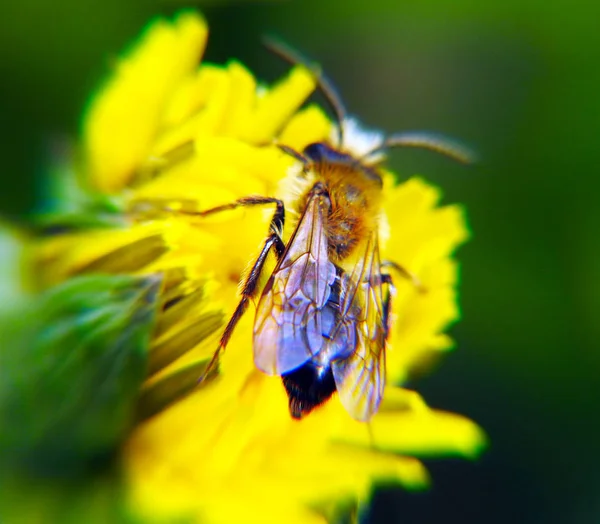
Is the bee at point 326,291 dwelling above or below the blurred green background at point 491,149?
below

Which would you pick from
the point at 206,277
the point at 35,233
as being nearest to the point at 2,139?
the point at 35,233

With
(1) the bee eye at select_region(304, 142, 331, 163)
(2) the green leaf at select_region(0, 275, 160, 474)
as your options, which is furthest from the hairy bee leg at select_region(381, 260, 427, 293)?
(2) the green leaf at select_region(0, 275, 160, 474)

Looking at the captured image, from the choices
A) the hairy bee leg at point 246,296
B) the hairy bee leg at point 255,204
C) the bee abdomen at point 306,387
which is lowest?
the bee abdomen at point 306,387

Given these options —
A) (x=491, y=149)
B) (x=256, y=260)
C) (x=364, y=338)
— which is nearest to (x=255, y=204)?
(x=256, y=260)

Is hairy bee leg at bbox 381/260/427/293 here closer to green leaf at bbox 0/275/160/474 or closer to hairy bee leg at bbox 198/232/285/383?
hairy bee leg at bbox 198/232/285/383

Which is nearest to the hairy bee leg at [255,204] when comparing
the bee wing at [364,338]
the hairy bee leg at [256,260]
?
the hairy bee leg at [256,260]

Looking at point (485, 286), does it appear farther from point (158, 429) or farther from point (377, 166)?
point (158, 429)

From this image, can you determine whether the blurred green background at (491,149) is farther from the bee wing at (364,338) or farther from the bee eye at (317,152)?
the bee wing at (364,338)

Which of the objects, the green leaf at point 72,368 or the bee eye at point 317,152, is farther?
the bee eye at point 317,152
